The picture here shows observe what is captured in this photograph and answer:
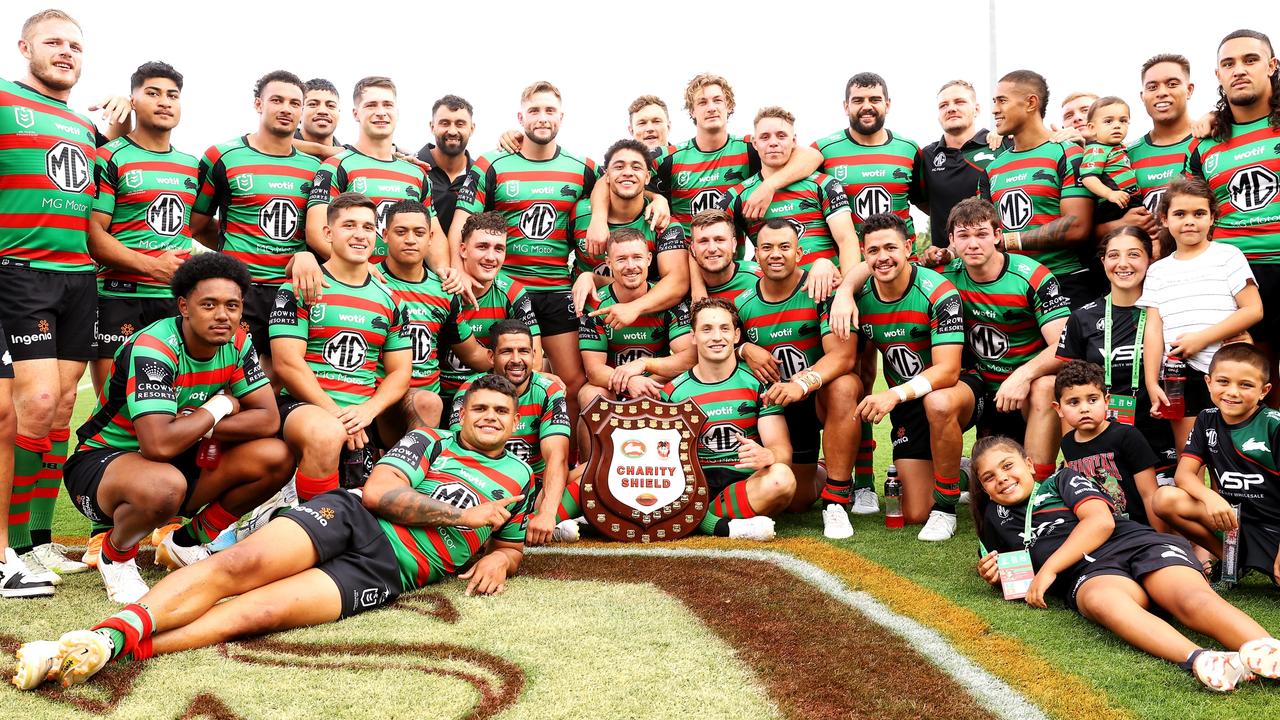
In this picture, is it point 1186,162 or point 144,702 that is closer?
point 144,702

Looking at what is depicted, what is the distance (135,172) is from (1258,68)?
5913 mm

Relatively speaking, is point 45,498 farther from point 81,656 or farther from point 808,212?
point 808,212

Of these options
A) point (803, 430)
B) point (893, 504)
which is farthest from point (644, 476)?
point (893, 504)

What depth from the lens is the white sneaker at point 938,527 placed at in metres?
5.44

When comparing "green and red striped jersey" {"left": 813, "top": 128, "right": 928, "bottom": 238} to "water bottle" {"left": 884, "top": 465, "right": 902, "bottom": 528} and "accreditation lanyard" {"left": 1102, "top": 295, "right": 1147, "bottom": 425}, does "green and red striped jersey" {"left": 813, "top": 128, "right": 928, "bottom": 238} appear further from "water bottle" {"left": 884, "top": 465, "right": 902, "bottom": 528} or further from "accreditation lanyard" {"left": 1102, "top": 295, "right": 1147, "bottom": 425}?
"accreditation lanyard" {"left": 1102, "top": 295, "right": 1147, "bottom": 425}

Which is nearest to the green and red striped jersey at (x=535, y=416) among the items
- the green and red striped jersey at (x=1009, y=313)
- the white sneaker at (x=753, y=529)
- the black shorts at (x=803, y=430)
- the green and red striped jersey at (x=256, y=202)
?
the white sneaker at (x=753, y=529)

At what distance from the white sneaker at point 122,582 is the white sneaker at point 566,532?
6.44 ft

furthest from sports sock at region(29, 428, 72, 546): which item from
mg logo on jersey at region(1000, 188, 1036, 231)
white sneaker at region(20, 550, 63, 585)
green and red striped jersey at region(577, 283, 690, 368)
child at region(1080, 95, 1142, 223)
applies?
child at region(1080, 95, 1142, 223)

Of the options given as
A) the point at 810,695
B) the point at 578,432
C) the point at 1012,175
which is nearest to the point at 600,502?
the point at 578,432

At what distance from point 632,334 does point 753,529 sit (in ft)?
5.09

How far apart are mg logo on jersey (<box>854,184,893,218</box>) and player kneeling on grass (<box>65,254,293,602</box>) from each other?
3.82 metres

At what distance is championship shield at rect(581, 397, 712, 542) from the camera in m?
5.47

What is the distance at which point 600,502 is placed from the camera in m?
5.48

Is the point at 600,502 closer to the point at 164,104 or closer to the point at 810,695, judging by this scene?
the point at 810,695
